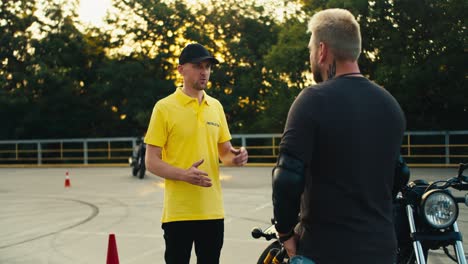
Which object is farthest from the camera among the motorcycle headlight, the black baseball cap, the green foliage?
the green foliage

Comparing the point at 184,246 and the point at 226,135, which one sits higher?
the point at 226,135

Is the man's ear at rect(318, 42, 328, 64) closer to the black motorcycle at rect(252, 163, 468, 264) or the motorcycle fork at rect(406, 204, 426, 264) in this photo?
the black motorcycle at rect(252, 163, 468, 264)

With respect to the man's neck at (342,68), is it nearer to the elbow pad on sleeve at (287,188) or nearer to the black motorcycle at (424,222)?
the elbow pad on sleeve at (287,188)

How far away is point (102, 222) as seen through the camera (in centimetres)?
988

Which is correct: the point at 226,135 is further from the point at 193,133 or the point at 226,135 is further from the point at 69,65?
the point at 69,65

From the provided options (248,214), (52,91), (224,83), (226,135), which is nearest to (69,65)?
(52,91)

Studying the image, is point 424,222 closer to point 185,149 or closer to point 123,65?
point 185,149

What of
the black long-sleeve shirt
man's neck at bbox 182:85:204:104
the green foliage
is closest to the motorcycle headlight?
the black long-sleeve shirt

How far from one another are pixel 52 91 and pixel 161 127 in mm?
34888

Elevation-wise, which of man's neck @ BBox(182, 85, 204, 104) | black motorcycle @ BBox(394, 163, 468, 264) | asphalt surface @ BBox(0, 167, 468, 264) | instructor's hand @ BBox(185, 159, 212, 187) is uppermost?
man's neck @ BBox(182, 85, 204, 104)

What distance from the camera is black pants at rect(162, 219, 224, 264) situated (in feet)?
13.0

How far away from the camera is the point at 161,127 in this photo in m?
4.00

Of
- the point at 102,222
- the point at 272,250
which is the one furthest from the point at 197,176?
the point at 102,222

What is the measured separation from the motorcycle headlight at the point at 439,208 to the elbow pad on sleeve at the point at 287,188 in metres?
1.22
